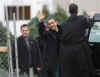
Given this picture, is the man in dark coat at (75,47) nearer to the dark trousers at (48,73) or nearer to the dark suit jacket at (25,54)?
the dark trousers at (48,73)

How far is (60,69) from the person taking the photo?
19.8 ft

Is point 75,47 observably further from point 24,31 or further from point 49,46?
point 24,31

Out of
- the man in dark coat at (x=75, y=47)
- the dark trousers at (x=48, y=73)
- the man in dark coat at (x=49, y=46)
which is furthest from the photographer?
the dark trousers at (x=48, y=73)

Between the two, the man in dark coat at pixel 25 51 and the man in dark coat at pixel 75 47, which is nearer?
the man in dark coat at pixel 75 47

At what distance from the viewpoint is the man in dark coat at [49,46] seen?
6088 mm

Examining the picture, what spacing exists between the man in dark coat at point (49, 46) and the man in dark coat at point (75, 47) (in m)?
0.46

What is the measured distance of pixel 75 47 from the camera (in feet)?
18.1

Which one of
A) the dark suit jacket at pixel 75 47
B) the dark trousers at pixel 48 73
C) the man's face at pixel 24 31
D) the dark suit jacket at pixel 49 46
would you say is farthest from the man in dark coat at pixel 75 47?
the man's face at pixel 24 31

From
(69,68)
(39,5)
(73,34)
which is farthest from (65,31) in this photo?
(39,5)

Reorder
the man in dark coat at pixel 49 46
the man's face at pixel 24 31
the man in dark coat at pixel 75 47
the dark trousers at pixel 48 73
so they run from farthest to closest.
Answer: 1. the man's face at pixel 24 31
2. the dark trousers at pixel 48 73
3. the man in dark coat at pixel 49 46
4. the man in dark coat at pixel 75 47

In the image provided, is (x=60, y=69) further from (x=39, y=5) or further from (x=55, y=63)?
(x=39, y=5)

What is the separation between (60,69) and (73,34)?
2.69 feet

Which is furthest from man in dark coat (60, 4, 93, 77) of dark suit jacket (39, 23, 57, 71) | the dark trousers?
the dark trousers

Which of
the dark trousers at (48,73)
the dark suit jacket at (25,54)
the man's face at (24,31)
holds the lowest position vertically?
the dark trousers at (48,73)
